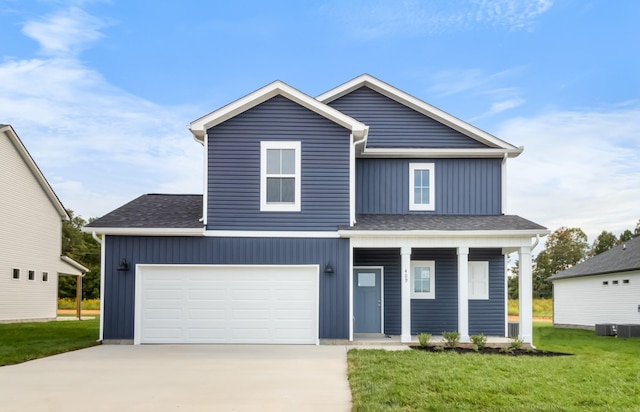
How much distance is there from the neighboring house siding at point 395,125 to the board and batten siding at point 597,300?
10888mm

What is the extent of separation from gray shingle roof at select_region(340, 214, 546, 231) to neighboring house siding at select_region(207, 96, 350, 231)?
89cm

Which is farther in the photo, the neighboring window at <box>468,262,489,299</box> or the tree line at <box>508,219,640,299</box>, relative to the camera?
the tree line at <box>508,219,640,299</box>

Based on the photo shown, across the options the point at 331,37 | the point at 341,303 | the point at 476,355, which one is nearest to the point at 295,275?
the point at 341,303

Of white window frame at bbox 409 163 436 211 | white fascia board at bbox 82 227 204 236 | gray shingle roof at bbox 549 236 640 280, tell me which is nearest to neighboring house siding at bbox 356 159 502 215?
white window frame at bbox 409 163 436 211

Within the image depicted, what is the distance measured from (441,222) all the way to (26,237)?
62.4 ft

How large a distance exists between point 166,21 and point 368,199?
816 centimetres

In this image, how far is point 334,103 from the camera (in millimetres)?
20453

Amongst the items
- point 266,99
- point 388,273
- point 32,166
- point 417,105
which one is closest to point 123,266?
point 266,99

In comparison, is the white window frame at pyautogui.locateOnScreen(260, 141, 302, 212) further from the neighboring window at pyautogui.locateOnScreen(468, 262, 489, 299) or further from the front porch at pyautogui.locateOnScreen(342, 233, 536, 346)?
the neighboring window at pyautogui.locateOnScreen(468, 262, 489, 299)

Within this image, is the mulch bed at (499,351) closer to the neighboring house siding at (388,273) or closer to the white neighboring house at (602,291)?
the neighboring house siding at (388,273)

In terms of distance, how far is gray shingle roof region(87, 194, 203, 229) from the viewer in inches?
669

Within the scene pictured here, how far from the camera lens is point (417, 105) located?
19891 millimetres

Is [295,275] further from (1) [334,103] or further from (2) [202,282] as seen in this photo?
(1) [334,103]

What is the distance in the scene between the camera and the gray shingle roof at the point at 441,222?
56.3 ft
